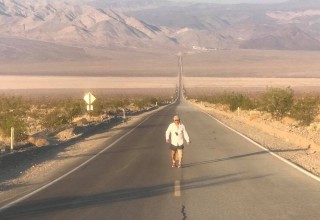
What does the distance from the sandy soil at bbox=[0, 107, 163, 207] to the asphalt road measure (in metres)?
0.66

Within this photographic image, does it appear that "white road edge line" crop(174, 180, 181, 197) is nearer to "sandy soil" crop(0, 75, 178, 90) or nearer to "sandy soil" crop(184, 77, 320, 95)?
"sandy soil" crop(0, 75, 178, 90)

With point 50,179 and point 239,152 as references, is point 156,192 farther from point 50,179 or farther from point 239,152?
point 239,152

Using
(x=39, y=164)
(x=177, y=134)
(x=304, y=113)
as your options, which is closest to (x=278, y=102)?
(x=304, y=113)

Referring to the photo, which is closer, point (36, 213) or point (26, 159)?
point (36, 213)

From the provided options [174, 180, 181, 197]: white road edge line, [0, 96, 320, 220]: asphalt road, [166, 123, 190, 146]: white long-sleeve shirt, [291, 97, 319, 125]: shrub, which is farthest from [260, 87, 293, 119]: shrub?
[174, 180, 181, 197]: white road edge line

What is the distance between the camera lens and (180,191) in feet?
42.2

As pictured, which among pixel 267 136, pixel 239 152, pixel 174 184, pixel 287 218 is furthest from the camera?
pixel 267 136

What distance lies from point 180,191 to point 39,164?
7.51 m

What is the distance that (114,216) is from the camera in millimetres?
10211

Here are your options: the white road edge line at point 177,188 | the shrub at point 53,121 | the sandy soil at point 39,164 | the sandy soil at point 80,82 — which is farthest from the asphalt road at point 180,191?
the sandy soil at point 80,82

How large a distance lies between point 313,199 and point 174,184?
136 inches

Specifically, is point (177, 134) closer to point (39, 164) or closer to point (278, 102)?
point (39, 164)

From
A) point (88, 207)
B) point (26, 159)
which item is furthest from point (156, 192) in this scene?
point (26, 159)

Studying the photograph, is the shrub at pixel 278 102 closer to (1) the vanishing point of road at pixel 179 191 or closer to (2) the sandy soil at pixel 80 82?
(1) the vanishing point of road at pixel 179 191
